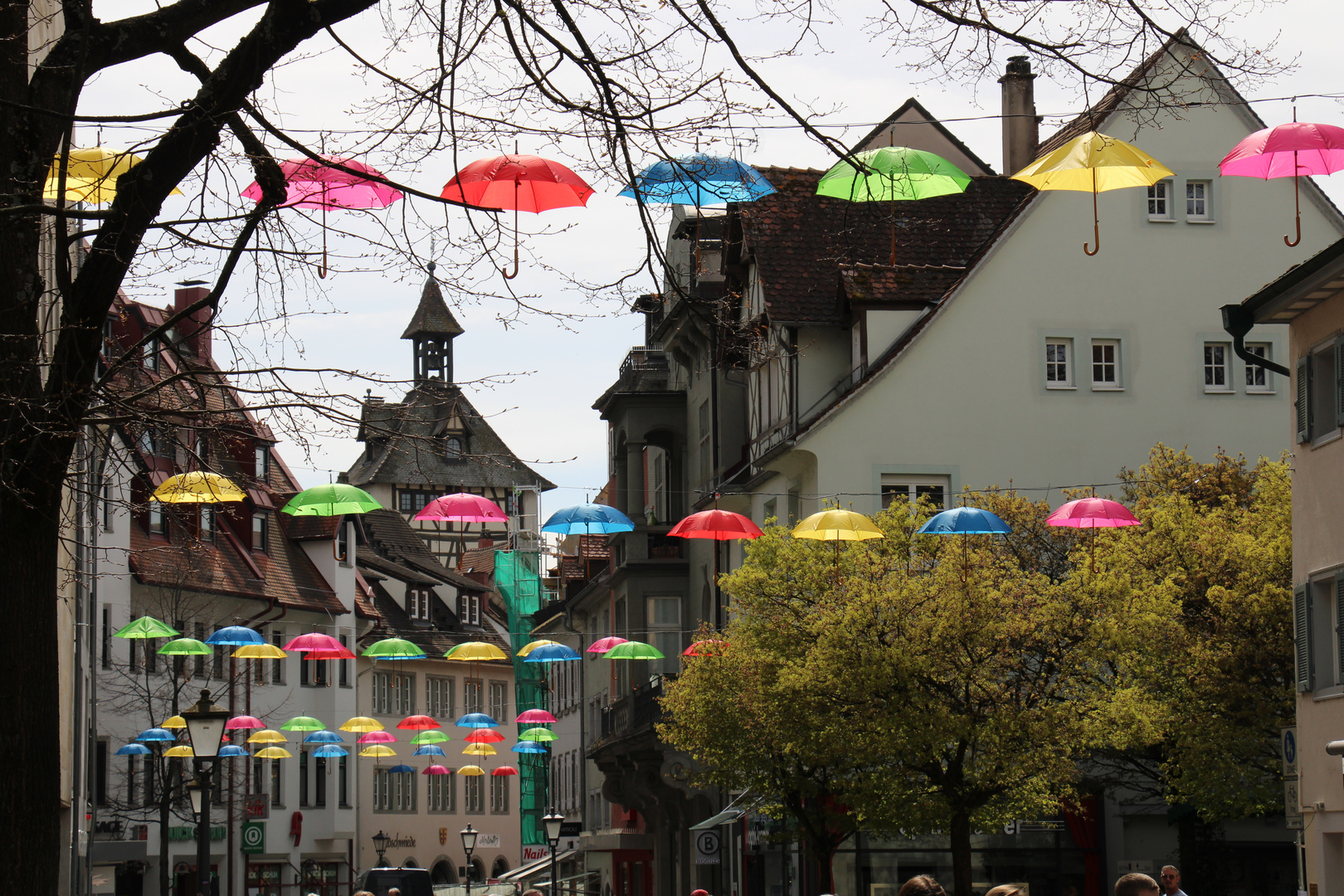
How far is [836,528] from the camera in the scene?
24.8 metres

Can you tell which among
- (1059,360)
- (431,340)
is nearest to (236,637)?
(1059,360)

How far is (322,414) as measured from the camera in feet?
26.0

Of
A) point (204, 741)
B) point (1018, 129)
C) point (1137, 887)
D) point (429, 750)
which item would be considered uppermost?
point (1018, 129)

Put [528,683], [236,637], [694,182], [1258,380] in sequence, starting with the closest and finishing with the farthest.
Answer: [694,182], [1258,380], [236,637], [528,683]

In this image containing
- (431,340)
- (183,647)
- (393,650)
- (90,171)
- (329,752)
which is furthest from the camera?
(431,340)

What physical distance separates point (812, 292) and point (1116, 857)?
11183mm

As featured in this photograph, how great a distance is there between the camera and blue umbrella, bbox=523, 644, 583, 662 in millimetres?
39812

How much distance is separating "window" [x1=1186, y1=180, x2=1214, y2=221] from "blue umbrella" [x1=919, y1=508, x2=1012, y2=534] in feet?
38.0

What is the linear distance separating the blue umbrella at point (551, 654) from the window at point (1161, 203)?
1465cm

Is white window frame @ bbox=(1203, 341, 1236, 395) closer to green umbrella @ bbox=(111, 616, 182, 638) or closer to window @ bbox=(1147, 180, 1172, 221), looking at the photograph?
window @ bbox=(1147, 180, 1172, 221)

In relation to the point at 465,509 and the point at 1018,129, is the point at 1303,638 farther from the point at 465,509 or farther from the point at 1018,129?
the point at 1018,129

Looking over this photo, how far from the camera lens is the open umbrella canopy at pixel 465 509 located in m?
27.7

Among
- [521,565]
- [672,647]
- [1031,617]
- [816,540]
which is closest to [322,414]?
[1031,617]

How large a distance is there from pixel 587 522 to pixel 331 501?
5.99 m
